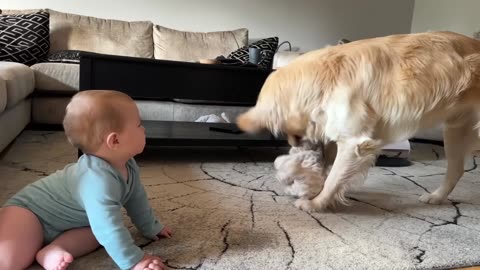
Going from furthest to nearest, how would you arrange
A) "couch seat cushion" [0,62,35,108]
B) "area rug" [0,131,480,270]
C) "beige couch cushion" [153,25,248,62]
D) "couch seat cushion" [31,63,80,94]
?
"beige couch cushion" [153,25,248,62], "couch seat cushion" [31,63,80,94], "couch seat cushion" [0,62,35,108], "area rug" [0,131,480,270]

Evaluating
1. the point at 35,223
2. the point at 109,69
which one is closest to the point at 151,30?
the point at 109,69

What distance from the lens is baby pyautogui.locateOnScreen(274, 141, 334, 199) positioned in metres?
1.53

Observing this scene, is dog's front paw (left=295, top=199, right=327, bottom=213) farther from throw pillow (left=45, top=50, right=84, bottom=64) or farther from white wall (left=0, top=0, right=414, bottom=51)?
white wall (left=0, top=0, right=414, bottom=51)

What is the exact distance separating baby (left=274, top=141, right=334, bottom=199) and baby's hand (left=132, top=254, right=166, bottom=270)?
2.24 feet

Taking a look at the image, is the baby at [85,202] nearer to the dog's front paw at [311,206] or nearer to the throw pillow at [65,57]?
the dog's front paw at [311,206]

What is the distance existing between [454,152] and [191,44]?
2749mm

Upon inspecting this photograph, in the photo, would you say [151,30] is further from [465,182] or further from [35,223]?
[35,223]

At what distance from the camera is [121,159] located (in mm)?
1045

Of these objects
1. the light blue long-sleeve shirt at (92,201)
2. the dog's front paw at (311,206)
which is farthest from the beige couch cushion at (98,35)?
the light blue long-sleeve shirt at (92,201)

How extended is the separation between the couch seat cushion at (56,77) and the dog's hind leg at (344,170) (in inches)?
81.3

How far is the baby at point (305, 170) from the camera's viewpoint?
5.00ft

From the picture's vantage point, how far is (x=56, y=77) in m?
2.90

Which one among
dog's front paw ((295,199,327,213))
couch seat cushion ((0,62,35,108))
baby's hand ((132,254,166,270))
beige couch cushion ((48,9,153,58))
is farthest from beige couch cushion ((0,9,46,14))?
baby's hand ((132,254,166,270))

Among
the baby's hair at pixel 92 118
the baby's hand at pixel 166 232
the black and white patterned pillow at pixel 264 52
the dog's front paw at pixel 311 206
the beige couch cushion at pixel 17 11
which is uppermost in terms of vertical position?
the beige couch cushion at pixel 17 11
